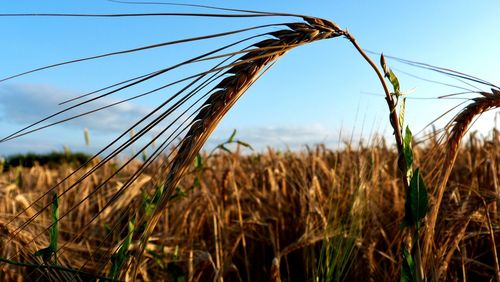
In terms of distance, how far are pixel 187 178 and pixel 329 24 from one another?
247 cm

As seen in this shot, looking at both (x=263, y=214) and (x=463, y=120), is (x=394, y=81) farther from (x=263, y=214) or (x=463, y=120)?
(x=263, y=214)

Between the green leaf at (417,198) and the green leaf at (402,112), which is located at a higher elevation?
the green leaf at (402,112)

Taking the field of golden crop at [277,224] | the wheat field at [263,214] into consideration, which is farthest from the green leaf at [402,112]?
the field of golden crop at [277,224]

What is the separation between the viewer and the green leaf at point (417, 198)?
0.95 meters

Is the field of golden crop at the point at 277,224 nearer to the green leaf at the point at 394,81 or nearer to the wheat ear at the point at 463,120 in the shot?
the wheat ear at the point at 463,120

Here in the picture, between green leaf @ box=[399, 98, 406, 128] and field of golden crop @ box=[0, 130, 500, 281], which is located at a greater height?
green leaf @ box=[399, 98, 406, 128]

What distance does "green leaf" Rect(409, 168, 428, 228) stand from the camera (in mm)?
950

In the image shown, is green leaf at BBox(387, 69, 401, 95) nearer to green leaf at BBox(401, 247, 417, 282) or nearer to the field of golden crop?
green leaf at BBox(401, 247, 417, 282)

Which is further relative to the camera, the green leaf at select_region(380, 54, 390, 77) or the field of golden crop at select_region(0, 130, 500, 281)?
the field of golden crop at select_region(0, 130, 500, 281)

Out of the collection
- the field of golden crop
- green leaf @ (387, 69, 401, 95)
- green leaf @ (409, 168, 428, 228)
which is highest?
green leaf @ (387, 69, 401, 95)

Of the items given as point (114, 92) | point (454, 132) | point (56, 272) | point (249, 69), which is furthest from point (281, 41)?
point (56, 272)

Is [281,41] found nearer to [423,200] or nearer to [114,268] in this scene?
[423,200]

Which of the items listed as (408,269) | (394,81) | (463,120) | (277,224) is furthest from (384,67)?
(277,224)

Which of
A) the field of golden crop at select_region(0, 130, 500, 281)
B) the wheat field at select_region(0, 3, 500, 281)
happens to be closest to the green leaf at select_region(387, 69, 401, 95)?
the wheat field at select_region(0, 3, 500, 281)
